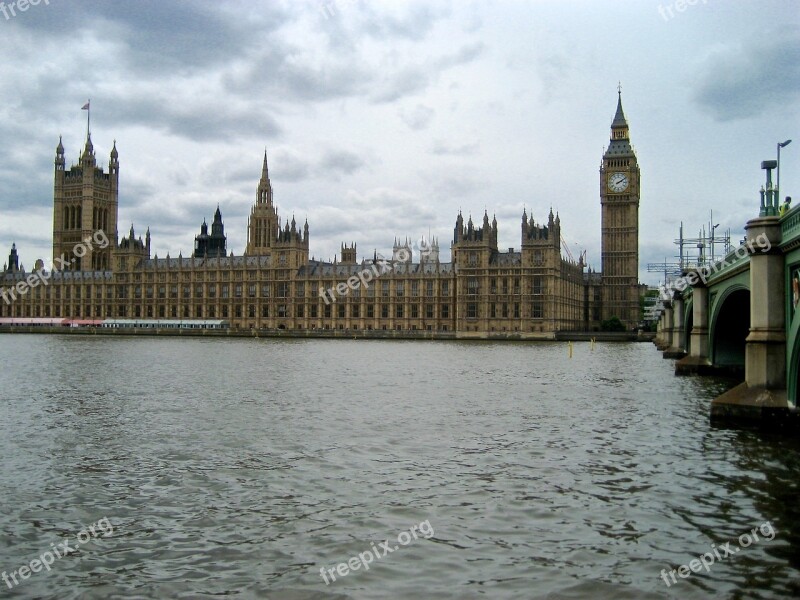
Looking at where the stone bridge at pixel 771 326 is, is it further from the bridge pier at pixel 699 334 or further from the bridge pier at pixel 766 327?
the bridge pier at pixel 699 334

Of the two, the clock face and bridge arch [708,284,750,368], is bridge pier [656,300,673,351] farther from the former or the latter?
the clock face

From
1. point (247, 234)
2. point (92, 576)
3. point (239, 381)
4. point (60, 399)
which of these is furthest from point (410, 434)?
point (247, 234)

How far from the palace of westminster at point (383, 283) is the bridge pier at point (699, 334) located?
67898 millimetres

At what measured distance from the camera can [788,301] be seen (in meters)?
23.2

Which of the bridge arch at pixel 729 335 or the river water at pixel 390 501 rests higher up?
the bridge arch at pixel 729 335

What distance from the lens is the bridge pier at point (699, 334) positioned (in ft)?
153

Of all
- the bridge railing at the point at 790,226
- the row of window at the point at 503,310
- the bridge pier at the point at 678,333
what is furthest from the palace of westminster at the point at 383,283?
the bridge railing at the point at 790,226

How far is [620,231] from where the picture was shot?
463 feet

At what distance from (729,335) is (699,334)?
Answer: 221 centimetres

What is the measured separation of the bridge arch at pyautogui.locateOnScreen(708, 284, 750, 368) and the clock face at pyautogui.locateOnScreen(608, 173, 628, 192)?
99.6 metres

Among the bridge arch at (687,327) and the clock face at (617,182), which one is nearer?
the bridge arch at (687,327)

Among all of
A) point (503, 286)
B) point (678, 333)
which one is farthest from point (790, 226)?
point (503, 286)

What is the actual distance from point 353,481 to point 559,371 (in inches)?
1424

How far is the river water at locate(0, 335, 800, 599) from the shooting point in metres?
12.2
